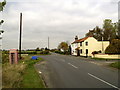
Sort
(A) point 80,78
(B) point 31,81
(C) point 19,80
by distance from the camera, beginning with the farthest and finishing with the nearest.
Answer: (A) point 80,78 < (B) point 31,81 < (C) point 19,80

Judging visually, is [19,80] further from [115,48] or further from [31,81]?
[115,48]

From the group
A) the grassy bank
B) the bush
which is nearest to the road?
the grassy bank

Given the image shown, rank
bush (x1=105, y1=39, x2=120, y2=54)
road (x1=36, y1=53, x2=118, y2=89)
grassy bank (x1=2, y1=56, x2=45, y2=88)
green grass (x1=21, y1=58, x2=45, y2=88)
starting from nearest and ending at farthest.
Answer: grassy bank (x1=2, y1=56, x2=45, y2=88) < green grass (x1=21, y1=58, x2=45, y2=88) < road (x1=36, y1=53, x2=118, y2=89) < bush (x1=105, y1=39, x2=120, y2=54)

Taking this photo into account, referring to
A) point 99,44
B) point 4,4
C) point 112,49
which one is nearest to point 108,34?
point 99,44

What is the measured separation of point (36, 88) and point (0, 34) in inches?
237

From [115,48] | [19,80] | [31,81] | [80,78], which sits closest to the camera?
[19,80]

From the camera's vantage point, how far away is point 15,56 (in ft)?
69.6

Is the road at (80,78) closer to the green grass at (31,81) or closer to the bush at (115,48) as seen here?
the green grass at (31,81)

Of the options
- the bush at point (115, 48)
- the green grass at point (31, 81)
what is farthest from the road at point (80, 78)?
the bush at point (115, 48)

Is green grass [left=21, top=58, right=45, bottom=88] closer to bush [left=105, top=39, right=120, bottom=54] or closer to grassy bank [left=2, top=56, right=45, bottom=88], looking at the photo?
grassy bank [left=2, top=56, right=45, bottom=88]

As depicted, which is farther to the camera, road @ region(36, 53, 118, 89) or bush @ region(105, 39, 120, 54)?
bush @ region(105, 39, 120, 54)

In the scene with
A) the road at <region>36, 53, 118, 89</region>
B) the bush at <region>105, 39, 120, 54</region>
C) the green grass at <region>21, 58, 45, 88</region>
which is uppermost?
the bush at <region>105, 39, 120, 54</region>

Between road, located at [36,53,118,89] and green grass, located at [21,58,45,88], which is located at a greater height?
green grass, located at [21,58,45,88]

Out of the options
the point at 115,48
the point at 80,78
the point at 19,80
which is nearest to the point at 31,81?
the point at 19,80
